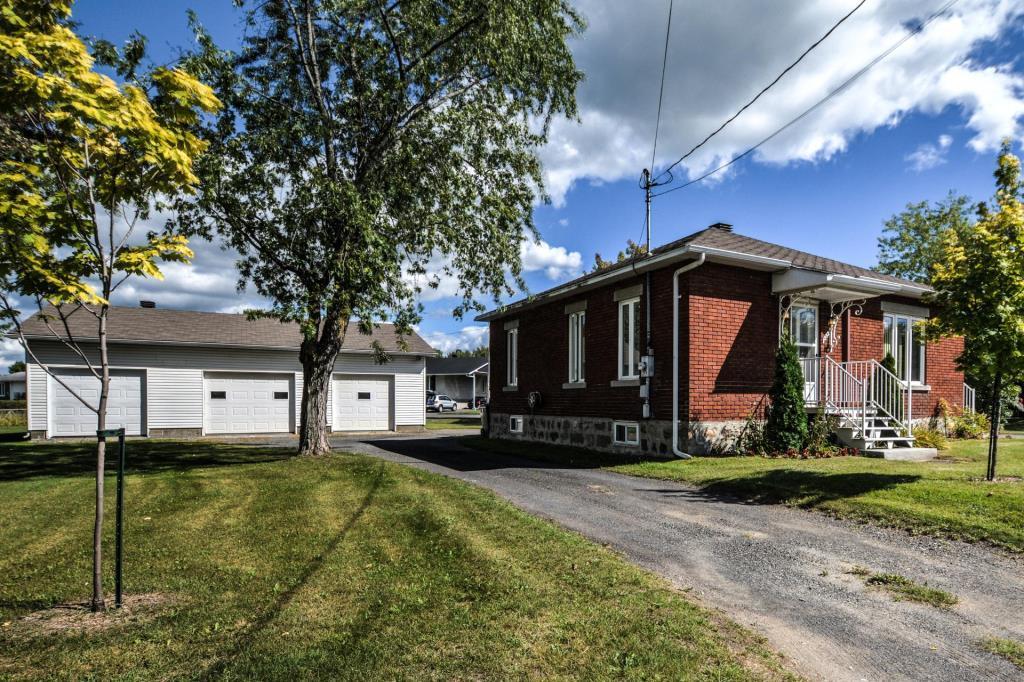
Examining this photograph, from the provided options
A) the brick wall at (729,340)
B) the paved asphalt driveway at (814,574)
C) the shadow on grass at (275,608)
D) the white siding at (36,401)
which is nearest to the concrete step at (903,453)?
the brick wall at (729,340)

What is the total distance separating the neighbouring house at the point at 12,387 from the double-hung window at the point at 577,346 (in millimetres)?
71328

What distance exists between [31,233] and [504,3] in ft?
30.3

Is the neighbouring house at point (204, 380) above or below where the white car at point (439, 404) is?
above

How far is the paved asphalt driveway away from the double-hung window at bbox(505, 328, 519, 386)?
10.0 m

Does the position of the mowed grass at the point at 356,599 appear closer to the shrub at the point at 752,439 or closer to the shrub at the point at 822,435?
the shrub at the point at 752,439

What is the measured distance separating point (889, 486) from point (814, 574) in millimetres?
3716

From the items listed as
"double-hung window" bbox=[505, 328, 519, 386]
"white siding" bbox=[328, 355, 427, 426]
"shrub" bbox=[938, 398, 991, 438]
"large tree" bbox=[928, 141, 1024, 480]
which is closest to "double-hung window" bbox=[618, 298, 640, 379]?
"double-hung window" bbox=[505, 328, 519, 386]

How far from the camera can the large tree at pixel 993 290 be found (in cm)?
721

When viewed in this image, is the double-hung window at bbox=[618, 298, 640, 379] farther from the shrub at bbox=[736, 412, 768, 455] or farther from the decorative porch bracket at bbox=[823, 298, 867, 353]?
the decorative porch bracket at bbox=[823, 298, 867, 353]

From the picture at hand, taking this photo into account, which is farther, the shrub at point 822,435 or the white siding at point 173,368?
the white siding at point 173,368

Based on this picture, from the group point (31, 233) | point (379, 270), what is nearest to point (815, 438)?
point (379, 270)

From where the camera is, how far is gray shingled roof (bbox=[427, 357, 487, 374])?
5378 cm

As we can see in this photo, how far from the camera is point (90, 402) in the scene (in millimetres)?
20078

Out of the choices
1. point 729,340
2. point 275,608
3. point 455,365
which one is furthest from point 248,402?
point 455,365
